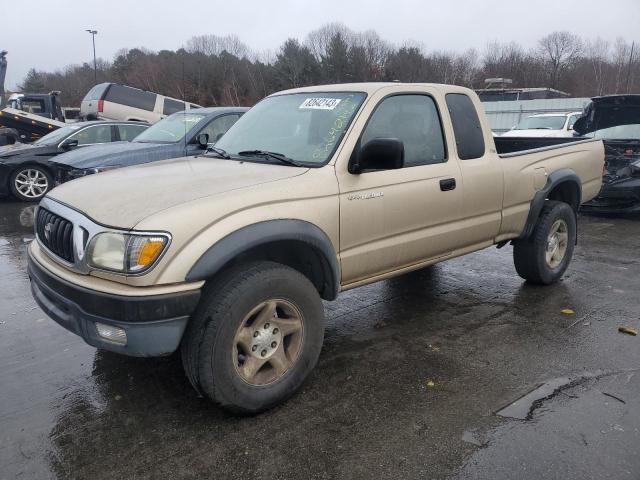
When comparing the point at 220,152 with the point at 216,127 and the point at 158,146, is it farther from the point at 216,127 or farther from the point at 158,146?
the point at 216,127

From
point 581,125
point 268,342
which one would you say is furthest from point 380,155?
point 581,125

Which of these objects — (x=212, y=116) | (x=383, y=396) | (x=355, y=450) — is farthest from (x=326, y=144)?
(x=212, y=116)

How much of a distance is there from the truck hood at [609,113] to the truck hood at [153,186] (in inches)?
301

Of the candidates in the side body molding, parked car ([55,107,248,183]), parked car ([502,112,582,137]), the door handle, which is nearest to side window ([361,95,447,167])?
the door handle

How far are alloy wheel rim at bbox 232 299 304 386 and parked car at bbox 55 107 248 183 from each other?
4.77 meters

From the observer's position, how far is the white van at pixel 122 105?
18.7 meters

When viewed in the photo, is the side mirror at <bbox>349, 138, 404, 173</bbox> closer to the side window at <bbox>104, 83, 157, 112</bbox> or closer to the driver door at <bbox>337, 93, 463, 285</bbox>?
the driver door at <bbox>337, 93, 463, 285</bbox>

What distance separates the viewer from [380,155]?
3.26 meters

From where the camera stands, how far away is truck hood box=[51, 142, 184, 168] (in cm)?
754

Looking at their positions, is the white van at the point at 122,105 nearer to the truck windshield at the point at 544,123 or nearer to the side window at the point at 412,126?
the truck windshield at the point at 544,123

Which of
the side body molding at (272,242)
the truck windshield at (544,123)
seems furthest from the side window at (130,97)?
the side body molding at (272,242)

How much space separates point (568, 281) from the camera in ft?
18.3

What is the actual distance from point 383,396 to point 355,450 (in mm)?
570

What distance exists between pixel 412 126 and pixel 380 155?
2.79 feet
